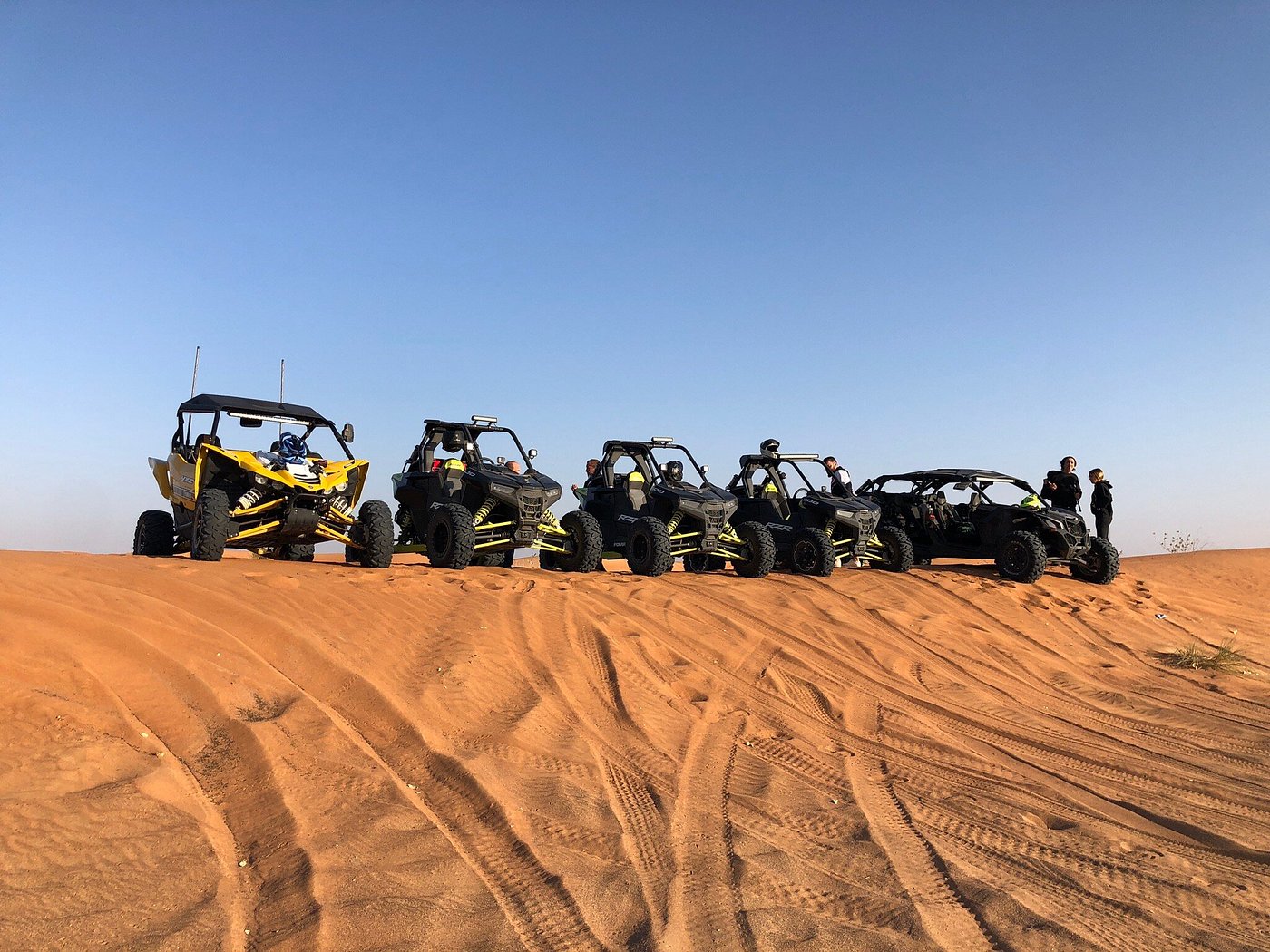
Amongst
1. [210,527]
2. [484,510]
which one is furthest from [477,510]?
[210,527]

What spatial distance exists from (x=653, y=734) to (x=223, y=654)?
8.90 feet

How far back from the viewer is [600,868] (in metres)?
3.49

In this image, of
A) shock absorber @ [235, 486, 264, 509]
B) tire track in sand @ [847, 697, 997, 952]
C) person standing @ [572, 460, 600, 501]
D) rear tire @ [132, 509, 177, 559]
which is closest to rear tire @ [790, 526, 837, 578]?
person standing @ [572, 460, 600, 501]

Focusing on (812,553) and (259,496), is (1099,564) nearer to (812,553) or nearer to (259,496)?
(812,553)

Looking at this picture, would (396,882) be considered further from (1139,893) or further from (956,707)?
Result: (956,707)

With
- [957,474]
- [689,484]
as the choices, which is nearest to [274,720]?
[689,484]

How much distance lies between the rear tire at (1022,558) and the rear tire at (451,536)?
25.9ft

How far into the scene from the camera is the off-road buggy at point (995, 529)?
13.5 metres

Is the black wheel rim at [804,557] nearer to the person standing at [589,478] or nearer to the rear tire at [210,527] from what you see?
the person standing at [589,478]

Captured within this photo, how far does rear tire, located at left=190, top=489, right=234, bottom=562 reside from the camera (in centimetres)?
938

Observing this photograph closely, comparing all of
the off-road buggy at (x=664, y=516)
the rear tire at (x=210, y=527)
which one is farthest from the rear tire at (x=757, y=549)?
the rear tire at (x=210, y=527)

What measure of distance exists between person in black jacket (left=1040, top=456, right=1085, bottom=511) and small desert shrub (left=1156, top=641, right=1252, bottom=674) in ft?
15.0

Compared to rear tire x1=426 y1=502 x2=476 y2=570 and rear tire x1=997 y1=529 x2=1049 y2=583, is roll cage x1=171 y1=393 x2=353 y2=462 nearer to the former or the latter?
rear tire x1=426 y1=502 x2=476 y2=570

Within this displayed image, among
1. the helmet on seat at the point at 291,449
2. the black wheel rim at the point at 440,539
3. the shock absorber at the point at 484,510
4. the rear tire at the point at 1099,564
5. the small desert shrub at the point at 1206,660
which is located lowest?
the small desert shrub at the point at 1206,660
